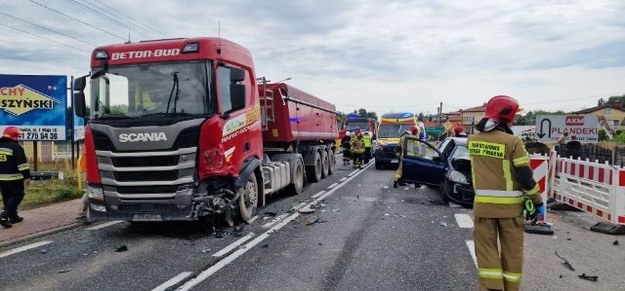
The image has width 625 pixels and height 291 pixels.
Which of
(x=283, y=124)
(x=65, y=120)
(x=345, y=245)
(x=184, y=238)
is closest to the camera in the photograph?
(x=345, y=245)

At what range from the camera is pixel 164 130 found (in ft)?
24.2

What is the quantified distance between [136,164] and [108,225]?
6.92ft

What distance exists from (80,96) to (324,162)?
10.4m

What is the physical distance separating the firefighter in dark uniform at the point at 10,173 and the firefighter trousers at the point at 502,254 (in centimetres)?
785

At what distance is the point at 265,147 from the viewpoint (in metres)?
12.4

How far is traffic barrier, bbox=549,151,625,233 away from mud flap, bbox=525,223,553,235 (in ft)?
3.44

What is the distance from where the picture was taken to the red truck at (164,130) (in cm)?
747

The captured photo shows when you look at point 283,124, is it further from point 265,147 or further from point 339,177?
point 339,177

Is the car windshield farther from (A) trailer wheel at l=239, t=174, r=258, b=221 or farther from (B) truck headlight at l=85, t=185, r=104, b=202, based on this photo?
(B) truck headlight at l=85, t=185, r=104, b=202

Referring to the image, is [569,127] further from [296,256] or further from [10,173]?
[10,173]

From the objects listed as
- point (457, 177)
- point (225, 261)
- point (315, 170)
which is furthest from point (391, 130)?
point (225, 261)

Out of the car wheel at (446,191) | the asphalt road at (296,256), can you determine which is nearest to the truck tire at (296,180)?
the asphalt road at (296,256)

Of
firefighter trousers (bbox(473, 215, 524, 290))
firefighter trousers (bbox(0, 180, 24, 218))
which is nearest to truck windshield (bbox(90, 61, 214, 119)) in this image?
firefighter trousers (bbox(0, 180, 24, 218))

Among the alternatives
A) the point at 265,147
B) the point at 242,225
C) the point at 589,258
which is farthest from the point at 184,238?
the point at 589,258
